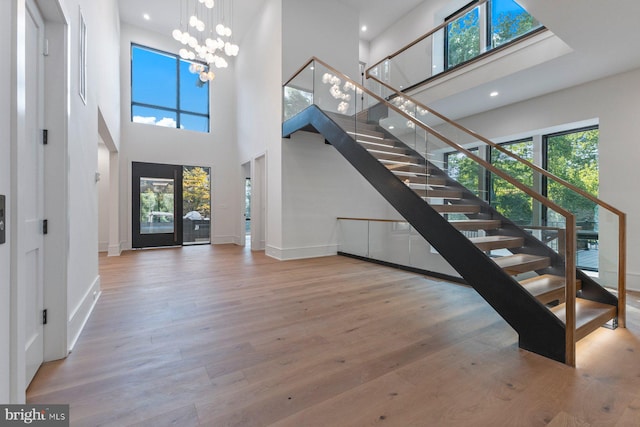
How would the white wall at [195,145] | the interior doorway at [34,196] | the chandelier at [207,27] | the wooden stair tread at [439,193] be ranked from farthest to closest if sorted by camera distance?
the white wall at [195,145] → the chandelier at [207,27] → the wooden stair tread at [439,193] → the interior doorway at [34,196]

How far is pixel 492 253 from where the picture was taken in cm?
294

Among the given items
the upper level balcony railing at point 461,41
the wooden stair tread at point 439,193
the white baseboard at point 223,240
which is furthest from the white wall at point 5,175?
the white baseboard at point 223,240

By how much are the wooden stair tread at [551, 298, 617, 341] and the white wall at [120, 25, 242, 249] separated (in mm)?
8203

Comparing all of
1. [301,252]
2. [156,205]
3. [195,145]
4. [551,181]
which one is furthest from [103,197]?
[551,181]

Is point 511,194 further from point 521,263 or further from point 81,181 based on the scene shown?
point 81,181

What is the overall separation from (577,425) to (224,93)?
1045 cm

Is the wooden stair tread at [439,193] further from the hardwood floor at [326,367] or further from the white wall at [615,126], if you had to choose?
the white wall at [615,126]

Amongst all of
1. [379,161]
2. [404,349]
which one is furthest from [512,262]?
[379,161]

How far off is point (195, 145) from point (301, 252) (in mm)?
5152

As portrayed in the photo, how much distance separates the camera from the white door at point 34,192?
187 centimetres

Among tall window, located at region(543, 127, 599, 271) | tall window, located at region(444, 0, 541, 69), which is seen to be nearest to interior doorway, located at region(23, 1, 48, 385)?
tall window, located at region(543, 127, 599, 271)

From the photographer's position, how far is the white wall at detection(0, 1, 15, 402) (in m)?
1.12

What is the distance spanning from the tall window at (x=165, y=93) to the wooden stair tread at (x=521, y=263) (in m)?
8.54

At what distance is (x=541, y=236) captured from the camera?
9.77 feet
